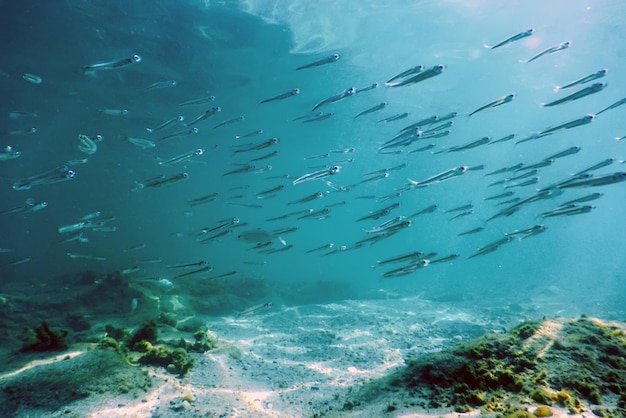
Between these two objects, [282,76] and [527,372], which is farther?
[282,76]

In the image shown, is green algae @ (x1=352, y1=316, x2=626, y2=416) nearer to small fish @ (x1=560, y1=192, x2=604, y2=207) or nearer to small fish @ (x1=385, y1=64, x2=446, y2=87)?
small fish @ (x1=560, y1=192, x2=604, y2=207)

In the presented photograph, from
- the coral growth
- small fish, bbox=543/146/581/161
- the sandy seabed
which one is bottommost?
the sandy seabed

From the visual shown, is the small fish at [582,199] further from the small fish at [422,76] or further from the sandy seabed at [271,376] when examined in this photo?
the sandy seabed at [271,376]

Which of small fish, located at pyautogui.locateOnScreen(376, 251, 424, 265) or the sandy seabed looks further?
small fish, located at pyautogui.locateOnScreen(376, 251, 424, 265)

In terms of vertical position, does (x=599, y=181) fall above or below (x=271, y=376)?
above

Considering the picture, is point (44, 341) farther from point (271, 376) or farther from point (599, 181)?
point (599, 181)

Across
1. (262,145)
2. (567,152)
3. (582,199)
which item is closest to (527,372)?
(582,199)

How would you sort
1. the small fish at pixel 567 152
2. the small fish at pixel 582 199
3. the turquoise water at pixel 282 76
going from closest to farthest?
the small fish at pixel 582 199 → the small fish at pixel 567 152 → the turquoise water at pixel 282 76

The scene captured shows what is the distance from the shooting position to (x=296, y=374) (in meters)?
6.50

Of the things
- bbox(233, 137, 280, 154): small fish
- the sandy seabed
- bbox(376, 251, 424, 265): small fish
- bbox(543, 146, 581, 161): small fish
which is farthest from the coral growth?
bbox(543, 146, 581, 161): small fish

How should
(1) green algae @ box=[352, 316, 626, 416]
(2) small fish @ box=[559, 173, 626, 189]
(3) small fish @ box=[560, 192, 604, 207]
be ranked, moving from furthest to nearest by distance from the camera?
(3) small fish @ box=[560, 192, 604, 207] < (2) small fish @ box=[559, 173, 626, 189] < (1) green algae @ box=[352, 316, 626, 416]

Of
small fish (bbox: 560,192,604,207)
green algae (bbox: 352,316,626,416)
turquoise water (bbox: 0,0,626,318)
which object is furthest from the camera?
turquoise water (bbox: 0,0,626,318)

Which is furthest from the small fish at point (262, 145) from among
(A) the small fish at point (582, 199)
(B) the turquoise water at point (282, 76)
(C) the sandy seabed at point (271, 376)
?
(A) the small fish at point (582, 199)

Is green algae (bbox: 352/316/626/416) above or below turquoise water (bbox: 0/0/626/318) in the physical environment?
below
